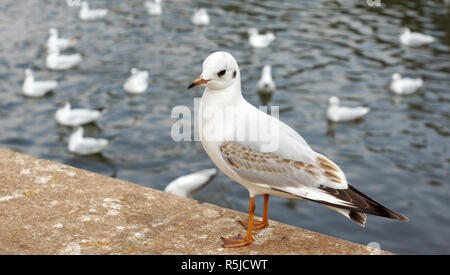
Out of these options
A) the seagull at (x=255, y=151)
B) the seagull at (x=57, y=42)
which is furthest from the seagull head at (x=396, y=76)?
the seagull at (x=255, y=151)

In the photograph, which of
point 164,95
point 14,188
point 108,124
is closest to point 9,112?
point 108,124

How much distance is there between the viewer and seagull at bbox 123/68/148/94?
1585 centimetres

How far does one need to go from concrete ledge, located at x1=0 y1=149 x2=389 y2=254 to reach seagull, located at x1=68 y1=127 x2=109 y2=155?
7322 mm

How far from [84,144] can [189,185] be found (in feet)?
11.8

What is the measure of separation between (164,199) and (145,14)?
1836cm

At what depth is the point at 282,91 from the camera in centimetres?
1686

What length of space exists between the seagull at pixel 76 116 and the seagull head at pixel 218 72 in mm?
10055

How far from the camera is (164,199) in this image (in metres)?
5.53

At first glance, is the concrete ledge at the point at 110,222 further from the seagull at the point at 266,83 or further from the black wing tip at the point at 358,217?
the seagull at the point at 266,83

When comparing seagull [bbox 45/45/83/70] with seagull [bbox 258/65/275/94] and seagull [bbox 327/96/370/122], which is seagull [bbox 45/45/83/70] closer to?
seagull [bbox 258/65/275/94]

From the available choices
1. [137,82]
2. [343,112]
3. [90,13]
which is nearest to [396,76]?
[343,112]

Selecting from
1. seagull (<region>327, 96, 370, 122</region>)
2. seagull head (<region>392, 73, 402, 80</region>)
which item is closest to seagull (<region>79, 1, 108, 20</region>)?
seagull (<region>327, 96, 370, 122</region>)

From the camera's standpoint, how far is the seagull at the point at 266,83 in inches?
636
